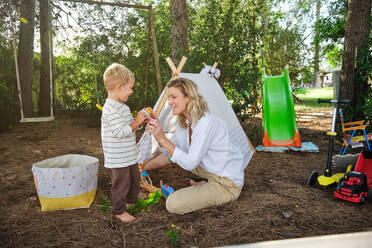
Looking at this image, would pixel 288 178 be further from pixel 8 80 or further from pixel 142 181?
pixel 8 80

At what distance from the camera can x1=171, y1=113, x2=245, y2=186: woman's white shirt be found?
7.96 feet

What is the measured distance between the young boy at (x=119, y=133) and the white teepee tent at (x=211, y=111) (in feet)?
3.20

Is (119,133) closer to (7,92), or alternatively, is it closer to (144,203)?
(144,203)

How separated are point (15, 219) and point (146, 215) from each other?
3.92 feet

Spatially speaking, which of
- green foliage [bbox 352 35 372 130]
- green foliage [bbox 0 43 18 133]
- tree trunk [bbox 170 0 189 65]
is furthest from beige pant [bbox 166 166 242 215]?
green foliage [bbox 0 43 18 133]

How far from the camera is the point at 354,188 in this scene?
2689mm

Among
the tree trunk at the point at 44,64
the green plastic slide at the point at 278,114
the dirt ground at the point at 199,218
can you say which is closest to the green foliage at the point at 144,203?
the dirt ground at the point at 199,218

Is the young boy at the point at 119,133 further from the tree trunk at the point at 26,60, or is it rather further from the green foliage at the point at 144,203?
the tree trunk at the point at 26,60

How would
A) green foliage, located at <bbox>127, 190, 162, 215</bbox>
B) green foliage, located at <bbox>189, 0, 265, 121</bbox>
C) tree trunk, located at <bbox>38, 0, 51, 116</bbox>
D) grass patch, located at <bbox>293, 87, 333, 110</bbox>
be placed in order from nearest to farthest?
green foliage, located at <bbox>127, 190, 162, 215</bbox>, green foliage, located at <bbox>189, 0, 265, 121</bbox>, tree trunk, located at <bbox>38, 0, 51, 116</bbox>, grass patch, located at <bbox>293, 87, 333, 110</bbox>

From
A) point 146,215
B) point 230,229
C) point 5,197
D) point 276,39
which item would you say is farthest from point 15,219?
point 276,39

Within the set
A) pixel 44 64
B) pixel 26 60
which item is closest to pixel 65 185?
pixel 26 60

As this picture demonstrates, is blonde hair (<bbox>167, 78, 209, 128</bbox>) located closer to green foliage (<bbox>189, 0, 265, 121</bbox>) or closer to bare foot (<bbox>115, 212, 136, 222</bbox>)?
bare foot (<bbox>115, 212, 136, 222</bbox>)

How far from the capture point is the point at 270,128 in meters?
5.42

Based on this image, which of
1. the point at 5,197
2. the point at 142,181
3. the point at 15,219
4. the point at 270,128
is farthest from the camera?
the point at 270,128
